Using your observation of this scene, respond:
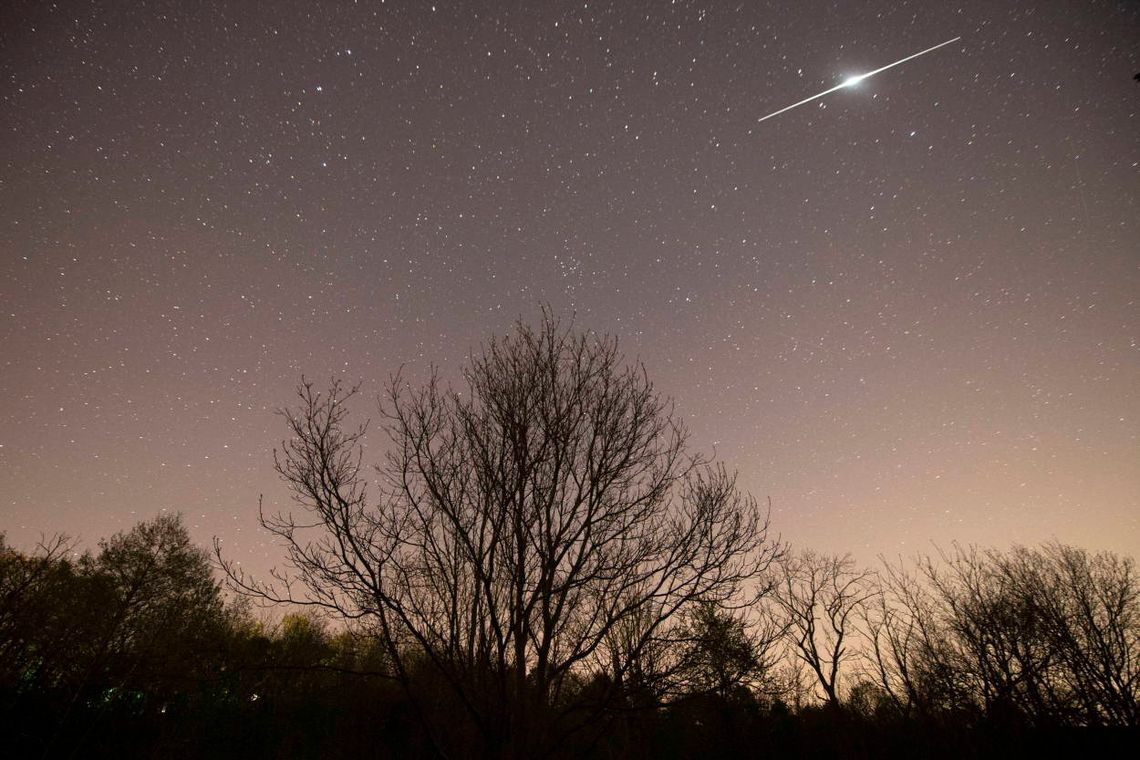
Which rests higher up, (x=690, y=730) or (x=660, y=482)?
(x=660, y=482)

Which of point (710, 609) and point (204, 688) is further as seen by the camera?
point (204, 688)

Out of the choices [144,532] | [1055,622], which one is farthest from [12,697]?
[1055,622]

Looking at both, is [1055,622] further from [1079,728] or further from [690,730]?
[690,730]

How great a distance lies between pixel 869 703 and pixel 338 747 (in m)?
29.2

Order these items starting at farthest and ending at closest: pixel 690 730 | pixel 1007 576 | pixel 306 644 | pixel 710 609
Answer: pixel 306 644, pixel 690 730, pixel 1007 576, pixel 710 609

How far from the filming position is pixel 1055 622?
1742 cm

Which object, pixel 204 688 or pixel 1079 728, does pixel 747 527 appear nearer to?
pixel 1079 728

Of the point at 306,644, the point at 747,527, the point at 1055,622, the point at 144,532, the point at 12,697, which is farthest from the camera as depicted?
the point at 306,644

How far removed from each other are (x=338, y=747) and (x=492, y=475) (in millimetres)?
20402

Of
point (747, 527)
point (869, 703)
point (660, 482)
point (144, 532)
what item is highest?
point (144, 532)

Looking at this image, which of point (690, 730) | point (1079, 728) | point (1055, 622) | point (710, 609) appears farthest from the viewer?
point (690, 730)

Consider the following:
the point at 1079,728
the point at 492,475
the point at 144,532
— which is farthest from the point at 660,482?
the point at 144,532

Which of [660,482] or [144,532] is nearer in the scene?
[660,482]

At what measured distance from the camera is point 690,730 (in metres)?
21.8
